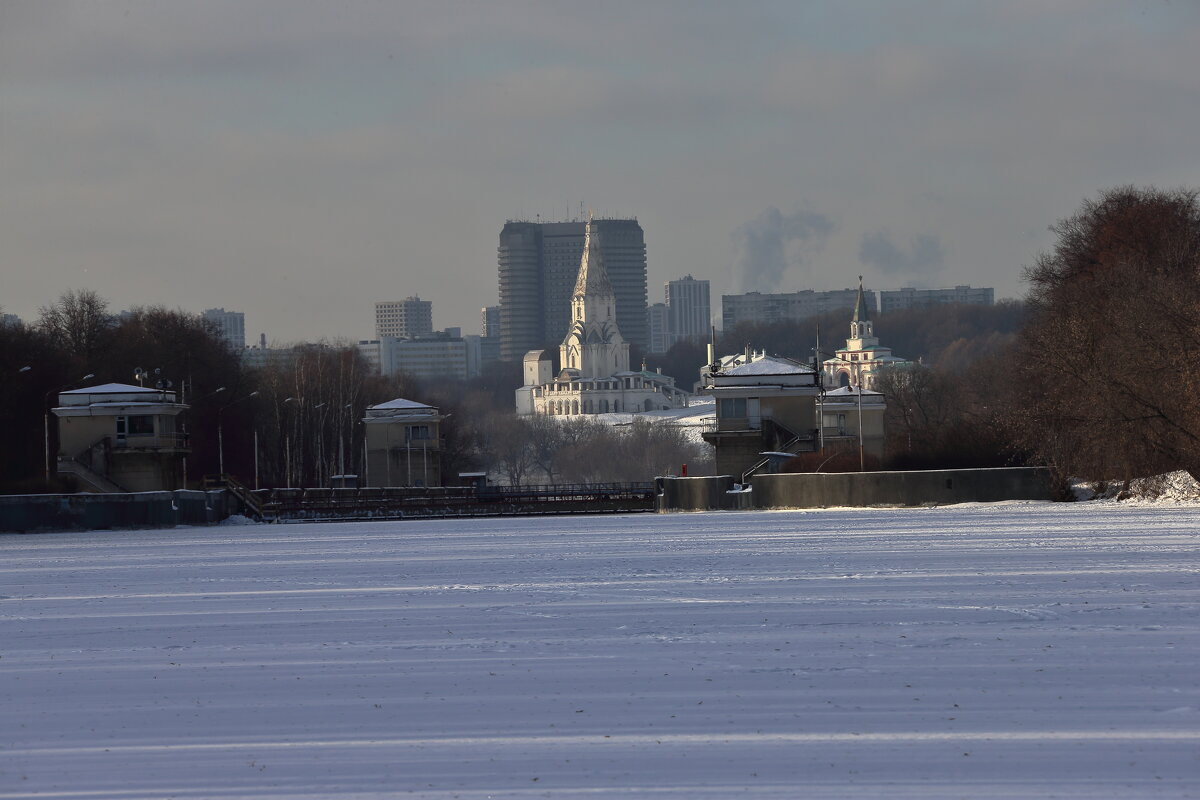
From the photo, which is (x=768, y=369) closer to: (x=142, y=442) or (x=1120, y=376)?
(x=142, y=442)

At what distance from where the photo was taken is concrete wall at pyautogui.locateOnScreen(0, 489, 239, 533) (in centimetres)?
4978

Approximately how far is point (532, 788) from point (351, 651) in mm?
5726

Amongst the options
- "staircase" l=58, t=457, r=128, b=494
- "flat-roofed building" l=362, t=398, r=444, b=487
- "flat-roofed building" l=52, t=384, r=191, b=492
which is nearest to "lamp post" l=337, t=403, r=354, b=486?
"flat-roofed building" l=362, t=398, r=444, b=487

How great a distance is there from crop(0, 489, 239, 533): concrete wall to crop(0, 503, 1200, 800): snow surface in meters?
27.1

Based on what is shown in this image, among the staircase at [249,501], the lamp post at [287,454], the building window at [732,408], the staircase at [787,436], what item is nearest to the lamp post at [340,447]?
the lamp post at [287,454]

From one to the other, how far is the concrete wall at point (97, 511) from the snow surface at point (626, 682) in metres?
27.1

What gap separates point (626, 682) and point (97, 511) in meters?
42.1

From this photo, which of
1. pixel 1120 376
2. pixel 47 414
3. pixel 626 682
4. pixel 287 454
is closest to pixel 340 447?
pixel 287 454

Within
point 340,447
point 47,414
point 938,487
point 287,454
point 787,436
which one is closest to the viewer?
point 938,487

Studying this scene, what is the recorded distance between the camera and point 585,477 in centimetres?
16412

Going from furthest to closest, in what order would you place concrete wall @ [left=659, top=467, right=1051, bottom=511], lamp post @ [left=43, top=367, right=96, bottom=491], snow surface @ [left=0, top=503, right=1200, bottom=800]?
lamp post @ [left=43, top=367, right=96, bottom=491]
concrete wall @ [left=659, top=467, right=1051, bottom=511]
snow surface @ [left=0, top=503, right=1200, bottom=800]

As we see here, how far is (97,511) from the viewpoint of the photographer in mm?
51688

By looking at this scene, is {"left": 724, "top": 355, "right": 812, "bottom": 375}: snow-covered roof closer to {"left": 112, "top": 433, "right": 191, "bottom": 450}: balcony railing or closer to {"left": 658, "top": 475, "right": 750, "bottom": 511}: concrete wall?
{"left": 658, "top": 475, "right": 750, "bottom": 511}: concrete wall

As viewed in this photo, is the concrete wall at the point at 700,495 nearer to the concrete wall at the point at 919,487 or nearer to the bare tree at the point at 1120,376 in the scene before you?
the concrete wall at the point at 919,487
